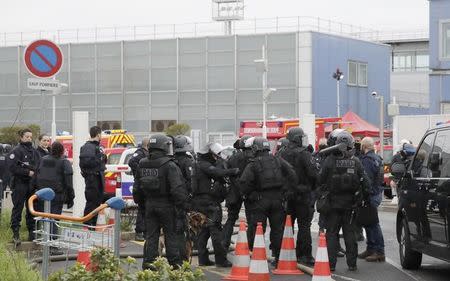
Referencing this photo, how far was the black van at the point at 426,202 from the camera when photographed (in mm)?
10938

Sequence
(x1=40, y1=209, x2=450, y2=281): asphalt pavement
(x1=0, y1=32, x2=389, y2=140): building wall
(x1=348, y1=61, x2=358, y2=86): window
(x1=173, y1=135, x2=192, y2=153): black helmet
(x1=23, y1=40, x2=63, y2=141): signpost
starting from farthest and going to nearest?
A: (x1=348, y1=61, x2=358, y2=86): window, (x1=0, y1=32, x2=389, y2=140): building wall, (x1=23, y1=40, x2=63, y2=141): signpost, (x1=173, y1=135, x2=192, y2=153): black helmet, (x1=40, y1=209, x2=450, y2=281): asphalt pavement

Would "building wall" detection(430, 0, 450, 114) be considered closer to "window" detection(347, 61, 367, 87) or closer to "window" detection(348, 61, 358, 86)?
"window" detection(347, 61, 367, 87)

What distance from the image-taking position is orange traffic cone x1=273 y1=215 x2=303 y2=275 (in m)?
12.1

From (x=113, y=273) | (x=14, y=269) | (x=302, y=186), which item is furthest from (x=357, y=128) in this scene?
(x=113, y=273)

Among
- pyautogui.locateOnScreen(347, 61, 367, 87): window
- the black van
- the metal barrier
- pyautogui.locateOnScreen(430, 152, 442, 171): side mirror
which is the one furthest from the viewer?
pyautogui.locateOnScreen(347, 61, 367, 87): window

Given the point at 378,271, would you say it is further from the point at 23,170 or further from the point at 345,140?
the point at 23,170

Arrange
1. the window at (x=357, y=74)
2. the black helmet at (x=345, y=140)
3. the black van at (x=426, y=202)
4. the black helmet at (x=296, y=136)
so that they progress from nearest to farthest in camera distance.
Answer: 1. the black van at (x=426, y=202)
2. the black helmet at (x=345, y=140)
3. the black helmet at (x=296, y=136)
4. the window at (x=357, y=74)

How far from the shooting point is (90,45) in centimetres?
5559

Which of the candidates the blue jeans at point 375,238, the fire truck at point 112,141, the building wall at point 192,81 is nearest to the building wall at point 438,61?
the fire truck at point 112,141

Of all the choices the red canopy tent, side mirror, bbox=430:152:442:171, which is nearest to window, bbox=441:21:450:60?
the red canopy tent

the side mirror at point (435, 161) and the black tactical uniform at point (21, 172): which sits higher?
the side mirror at point (435, 161)

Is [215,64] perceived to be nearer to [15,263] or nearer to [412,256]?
[412,256]

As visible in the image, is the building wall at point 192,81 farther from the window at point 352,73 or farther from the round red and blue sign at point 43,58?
the round red and blue sign at point 43,58

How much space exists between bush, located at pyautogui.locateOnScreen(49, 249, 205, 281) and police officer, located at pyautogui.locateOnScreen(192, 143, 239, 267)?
5.61 meters
